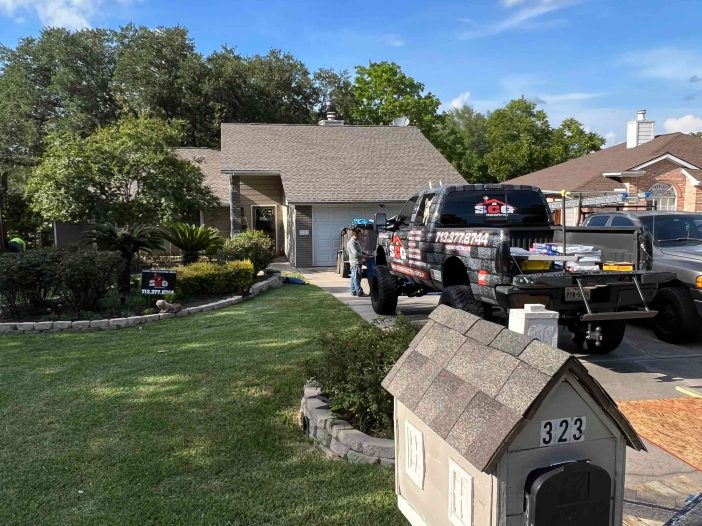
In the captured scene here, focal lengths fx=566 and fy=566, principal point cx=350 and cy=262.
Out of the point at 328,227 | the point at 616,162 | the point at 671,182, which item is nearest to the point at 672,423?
the point at 328,227

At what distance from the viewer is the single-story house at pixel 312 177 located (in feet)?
63.8

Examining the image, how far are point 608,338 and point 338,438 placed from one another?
176 inches

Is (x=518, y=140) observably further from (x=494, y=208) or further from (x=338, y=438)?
(x=338, y=438)

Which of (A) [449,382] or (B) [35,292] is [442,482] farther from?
(B) [35,292]

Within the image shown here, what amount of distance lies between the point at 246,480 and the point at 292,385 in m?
1.90

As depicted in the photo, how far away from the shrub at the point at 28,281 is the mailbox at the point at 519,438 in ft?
29.5

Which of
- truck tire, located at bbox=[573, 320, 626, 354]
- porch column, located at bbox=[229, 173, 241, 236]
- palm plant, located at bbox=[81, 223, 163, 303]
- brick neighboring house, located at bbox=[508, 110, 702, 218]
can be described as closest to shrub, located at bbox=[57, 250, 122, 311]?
palm plant, located at bbox=[81, 223, 163, 303]

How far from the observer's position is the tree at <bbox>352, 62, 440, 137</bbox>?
38375 millimetres

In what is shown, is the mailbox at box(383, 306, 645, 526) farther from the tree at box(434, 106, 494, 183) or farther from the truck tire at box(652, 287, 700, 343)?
the tree at box(434, 106, 494, 183)

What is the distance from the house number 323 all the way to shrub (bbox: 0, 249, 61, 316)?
930 cm

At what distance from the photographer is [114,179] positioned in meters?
15.6

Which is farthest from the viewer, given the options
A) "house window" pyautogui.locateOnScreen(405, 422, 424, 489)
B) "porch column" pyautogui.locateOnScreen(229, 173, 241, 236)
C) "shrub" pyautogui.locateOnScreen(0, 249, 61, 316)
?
"porch column" pyautogui.locateOnScreen(229, 173, 241, 236)

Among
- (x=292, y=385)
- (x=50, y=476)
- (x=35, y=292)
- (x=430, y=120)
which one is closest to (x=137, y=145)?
(x=35, y=292)

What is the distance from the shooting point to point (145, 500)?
3.53 meters
